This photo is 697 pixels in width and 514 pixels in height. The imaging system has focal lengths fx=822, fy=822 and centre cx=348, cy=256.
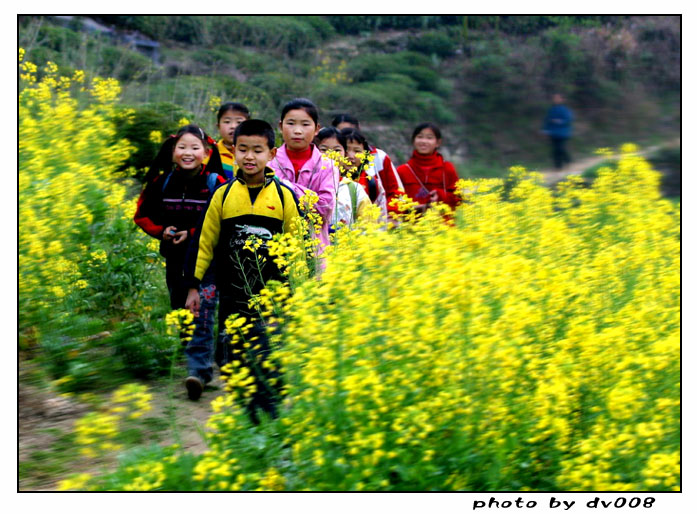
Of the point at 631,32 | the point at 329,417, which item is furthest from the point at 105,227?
the point at 631,32

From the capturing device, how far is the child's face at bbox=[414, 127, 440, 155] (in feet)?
22.1

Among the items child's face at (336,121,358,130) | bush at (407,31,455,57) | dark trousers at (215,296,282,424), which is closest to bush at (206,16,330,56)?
bush at (407,31,455,57)

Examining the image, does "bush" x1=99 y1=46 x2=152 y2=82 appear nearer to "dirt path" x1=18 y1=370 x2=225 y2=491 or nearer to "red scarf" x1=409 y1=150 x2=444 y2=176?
"red scarf" x1=409 y1=150 x2=444 y2=176

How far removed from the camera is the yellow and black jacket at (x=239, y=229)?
13.8 feet

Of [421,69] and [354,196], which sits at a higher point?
[421,69]

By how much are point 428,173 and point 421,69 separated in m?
9.71

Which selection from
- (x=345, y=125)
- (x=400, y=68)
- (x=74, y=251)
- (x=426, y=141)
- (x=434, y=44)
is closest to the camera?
(x=74, y=251)

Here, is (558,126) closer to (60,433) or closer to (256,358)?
(256,358)

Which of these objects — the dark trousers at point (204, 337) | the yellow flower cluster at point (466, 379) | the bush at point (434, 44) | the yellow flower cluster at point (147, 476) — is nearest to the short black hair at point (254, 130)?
the dark trousers at point (204, 337)

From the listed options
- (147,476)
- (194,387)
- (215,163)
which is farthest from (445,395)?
(215,163)

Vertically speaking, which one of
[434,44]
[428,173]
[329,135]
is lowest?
[428,173]

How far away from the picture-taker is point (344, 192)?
5363mm

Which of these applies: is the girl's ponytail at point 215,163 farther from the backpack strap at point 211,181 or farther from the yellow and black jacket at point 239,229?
the yellow and black jacket at point 239,229

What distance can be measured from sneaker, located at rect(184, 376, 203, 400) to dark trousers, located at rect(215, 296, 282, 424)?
0.80ft
